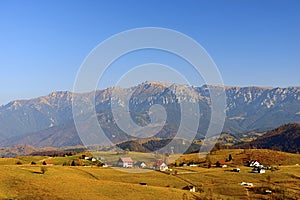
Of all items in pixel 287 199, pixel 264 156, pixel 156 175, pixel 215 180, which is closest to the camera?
pixel 287 199

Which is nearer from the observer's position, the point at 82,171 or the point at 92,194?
the point at 92,194

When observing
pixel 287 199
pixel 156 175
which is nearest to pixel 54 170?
pixel 156 175

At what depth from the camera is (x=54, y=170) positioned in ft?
302

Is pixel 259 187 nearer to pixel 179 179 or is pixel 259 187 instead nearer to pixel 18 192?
pixel 179 179

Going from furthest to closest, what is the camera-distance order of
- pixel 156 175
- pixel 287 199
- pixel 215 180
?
pixel 156 175 < pixel 215 180 < pixel 287 199

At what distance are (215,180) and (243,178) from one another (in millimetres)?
9195

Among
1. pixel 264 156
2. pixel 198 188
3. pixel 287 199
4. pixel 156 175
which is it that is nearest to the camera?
pixel 287 199

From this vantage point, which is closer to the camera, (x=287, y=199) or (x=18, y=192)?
(x=18, y=192)

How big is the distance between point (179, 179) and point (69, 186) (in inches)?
1214

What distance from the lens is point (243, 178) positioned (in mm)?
91688

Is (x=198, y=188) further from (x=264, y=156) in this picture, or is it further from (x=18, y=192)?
(x=264, y=156)

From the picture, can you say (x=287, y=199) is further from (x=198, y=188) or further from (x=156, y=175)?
(x=156, y=175)

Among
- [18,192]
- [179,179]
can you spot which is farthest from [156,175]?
[18,192]

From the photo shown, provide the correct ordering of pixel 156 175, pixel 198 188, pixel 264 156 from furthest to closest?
pixel 264 156 → pixel 156 175 → pixel 198 188
